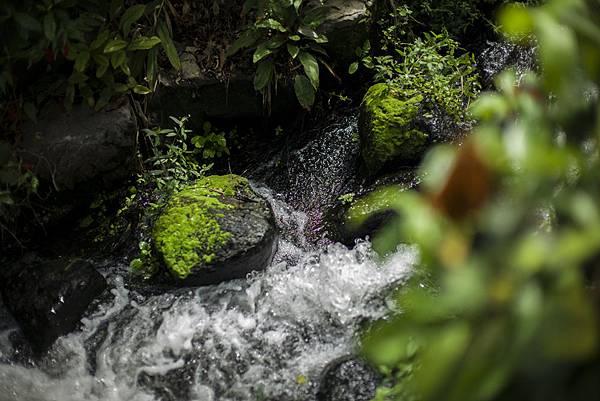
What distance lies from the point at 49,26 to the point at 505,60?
11.6 ft

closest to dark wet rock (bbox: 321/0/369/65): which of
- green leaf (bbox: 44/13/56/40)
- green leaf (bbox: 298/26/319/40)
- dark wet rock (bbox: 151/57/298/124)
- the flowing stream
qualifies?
green leaf (bbox: 298/26/319/40)

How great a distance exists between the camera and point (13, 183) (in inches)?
151

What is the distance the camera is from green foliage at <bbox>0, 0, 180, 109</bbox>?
3.52 meters

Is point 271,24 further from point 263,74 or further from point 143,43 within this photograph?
point 143,43

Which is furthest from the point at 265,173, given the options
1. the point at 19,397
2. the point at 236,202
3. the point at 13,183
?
the point at 19,397

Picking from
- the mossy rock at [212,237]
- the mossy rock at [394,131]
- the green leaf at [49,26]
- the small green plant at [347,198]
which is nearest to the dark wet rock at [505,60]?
the mossy rock at [394,131]

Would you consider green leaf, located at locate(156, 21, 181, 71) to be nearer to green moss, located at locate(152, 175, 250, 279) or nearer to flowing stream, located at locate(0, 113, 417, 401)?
green moss, located at locate(152, 175, 250, 279)

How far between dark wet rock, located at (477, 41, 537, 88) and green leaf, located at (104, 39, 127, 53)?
9.27ft

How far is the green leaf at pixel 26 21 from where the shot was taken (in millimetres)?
3359

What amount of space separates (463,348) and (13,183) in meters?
3.59

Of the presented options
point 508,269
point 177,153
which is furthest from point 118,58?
point 508,269

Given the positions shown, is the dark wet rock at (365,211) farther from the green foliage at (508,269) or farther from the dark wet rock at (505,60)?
the green foliage at (508,269)

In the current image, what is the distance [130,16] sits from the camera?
13.5 feet

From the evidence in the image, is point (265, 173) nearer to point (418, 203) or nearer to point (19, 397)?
point (19, 397)
